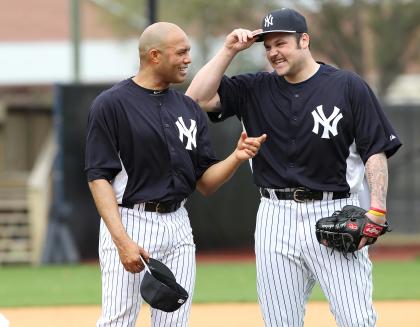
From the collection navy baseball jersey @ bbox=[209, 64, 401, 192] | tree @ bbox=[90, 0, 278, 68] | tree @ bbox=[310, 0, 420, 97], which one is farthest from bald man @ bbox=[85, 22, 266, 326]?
tree @ bbox=[310, 0, 420, 97]

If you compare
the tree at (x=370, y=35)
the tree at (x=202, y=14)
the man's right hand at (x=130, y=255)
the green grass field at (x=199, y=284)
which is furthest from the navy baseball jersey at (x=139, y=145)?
the tree at (x=370, y=35)

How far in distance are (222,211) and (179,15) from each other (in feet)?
27.6

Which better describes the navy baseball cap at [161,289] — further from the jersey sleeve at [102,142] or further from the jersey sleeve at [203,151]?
the jersey sleeve at [203,151]

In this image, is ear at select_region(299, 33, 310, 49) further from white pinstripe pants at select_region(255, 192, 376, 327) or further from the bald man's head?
white pinstripe pants at select_region(255, 192, 376, 327)

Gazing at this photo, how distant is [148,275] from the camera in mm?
4867

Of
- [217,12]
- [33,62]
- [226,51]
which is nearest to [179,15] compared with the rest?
[217,12]

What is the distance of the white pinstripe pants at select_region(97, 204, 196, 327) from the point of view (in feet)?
16.5

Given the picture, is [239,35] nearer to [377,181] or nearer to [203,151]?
[203,151]

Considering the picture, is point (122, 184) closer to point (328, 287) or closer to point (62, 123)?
point (328, 287)

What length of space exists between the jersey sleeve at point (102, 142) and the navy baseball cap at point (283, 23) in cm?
91

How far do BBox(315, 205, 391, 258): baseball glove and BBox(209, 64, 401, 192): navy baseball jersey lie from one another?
0.20 metres

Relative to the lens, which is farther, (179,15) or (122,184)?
(179,15)

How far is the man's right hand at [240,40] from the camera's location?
545cm

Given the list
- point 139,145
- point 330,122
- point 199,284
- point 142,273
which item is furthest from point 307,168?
point 199,284
